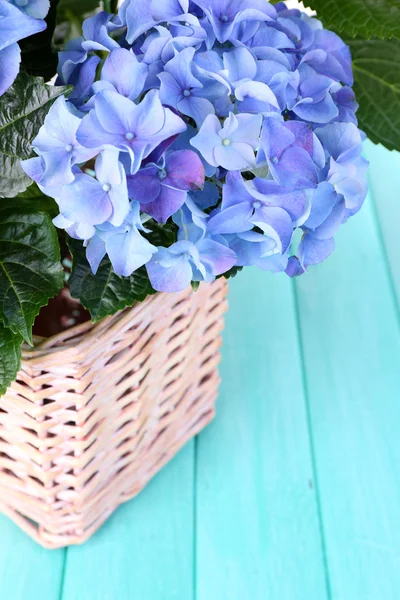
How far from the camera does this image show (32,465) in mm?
726

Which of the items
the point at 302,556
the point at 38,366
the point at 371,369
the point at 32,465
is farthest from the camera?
the point at 371,369

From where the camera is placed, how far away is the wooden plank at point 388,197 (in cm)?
120

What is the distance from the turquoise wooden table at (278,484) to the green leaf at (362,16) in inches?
21.2

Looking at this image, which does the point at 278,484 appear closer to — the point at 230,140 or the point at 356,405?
the point at 356,405

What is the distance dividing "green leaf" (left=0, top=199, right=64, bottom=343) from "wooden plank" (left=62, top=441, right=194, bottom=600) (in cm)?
40

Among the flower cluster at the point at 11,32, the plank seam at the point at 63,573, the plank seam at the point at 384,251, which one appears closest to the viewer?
the flower cluster at the point at 11,32

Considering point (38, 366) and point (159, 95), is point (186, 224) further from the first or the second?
point (38, 366)

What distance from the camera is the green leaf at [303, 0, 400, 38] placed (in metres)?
0.56

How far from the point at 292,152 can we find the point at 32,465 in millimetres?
415

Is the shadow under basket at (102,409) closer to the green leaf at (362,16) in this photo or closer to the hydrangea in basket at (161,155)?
the hydrangea in basket at (161,155)

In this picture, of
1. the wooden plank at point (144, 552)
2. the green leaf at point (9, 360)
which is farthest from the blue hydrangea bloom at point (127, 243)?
the wooden plank at point (144, 552)

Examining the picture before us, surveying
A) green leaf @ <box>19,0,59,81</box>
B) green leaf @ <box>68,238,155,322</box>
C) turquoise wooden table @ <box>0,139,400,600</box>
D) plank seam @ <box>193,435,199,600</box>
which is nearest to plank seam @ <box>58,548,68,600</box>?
turquoise wooden table @ <box>0,139,400,600</box>

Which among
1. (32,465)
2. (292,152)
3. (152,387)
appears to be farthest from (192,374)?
(292,152)

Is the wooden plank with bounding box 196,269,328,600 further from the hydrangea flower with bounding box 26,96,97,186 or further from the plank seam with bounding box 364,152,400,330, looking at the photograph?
the hydrangea flower with bounding box 26,96,97,186
